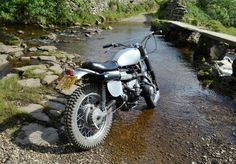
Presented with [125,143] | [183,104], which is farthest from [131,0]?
[125,143]

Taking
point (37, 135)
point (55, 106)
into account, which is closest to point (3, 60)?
point (55, 106)

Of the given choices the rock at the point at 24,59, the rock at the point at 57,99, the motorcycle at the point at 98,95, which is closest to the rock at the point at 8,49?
the rock at the point at 24,59

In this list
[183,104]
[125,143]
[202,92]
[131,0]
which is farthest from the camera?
[131,0]

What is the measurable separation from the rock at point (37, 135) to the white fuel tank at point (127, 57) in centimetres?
160

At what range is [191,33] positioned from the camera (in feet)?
54.4

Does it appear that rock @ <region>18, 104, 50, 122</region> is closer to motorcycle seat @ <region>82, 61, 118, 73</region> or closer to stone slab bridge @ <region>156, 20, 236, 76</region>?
motorcycle seat @ <region>82, 61, 118, 73</region>

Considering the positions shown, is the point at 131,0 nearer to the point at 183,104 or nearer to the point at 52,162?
the point at 183,104

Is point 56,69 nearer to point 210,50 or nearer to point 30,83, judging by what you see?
point 30,83

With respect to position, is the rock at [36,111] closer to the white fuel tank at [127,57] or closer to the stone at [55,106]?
the stone at [55,106]

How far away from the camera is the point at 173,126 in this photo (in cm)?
641

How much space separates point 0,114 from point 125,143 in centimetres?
214

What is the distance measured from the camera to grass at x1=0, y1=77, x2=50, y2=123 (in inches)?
231

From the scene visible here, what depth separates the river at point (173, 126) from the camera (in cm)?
529

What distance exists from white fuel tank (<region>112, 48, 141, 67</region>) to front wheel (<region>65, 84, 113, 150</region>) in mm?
834
